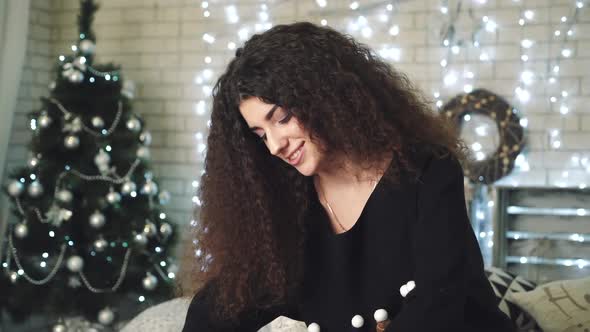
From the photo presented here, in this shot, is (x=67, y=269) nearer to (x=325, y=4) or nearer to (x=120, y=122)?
(x=120, y=122)

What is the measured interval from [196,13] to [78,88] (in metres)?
0.90

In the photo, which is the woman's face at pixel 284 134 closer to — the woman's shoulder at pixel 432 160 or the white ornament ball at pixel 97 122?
the woman's shoulder at pixel 432 160

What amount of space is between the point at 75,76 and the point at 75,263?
3.04 ft

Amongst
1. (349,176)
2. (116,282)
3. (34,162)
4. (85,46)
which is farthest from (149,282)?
(349,176)

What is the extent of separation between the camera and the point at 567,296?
2867mm

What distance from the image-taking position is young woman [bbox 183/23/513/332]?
5.03 feet

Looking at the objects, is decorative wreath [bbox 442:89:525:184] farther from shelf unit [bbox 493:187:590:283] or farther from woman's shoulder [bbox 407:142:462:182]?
woman's shoulder [bbox 407:142:462:182]

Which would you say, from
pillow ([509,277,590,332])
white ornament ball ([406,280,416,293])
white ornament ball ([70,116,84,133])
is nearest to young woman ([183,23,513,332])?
white ornament ball ([406,280,416,293])

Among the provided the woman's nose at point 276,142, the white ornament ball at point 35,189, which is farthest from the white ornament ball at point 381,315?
the white ornament ball at point 35,189

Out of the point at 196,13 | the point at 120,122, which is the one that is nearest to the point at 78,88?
the point at 120,122

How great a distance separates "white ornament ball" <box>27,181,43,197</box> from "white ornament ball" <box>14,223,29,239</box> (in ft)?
0.52

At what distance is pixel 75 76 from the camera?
3.89 metres

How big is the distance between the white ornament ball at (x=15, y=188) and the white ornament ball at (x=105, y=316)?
0.73 metres

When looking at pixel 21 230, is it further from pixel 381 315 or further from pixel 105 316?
pixel 381 315
